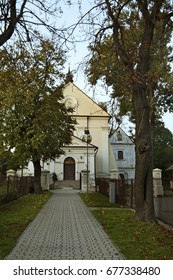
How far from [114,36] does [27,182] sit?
18.6 m

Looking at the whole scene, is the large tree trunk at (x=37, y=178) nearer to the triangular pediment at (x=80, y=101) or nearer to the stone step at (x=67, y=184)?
the stone step at (x=67, y=184)

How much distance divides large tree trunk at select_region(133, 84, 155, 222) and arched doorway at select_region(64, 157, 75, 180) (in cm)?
3481

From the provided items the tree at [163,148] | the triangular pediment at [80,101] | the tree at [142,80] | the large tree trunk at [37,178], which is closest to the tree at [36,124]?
the large tree trunk at [37,178]

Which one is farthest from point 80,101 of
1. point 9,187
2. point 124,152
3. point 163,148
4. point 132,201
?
point 132,201

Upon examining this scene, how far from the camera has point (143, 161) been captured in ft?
39.1

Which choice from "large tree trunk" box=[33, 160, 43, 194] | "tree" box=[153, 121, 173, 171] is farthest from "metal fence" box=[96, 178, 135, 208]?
"tree" box=[153, 121, 173, 171]

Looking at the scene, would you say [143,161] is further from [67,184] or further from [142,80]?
[67,184]

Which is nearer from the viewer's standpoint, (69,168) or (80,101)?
(69,168)

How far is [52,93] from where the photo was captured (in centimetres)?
2745

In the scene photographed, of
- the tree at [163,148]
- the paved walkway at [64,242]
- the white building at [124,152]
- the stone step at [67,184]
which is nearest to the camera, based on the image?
the paved walkway at [64,242]

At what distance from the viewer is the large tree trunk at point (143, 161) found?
11.9 meters

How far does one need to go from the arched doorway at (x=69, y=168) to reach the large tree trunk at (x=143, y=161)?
114 ft

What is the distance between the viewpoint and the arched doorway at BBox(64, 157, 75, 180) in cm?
4669

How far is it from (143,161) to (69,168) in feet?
116
